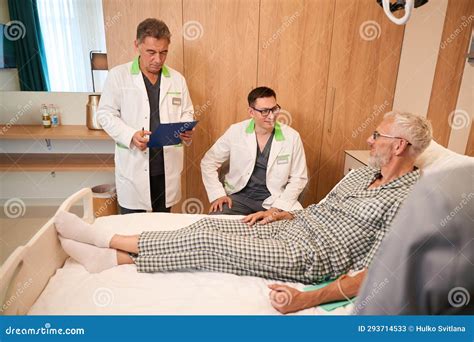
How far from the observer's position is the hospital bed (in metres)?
1.02

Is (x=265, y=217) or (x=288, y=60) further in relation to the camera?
(x=288, y=60)

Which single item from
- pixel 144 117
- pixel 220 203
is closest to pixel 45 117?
pixel 144 117

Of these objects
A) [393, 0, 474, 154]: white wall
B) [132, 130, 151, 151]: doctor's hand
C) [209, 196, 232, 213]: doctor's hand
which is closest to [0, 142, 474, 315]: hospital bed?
[132, 130, 151, 151]: doctor's hand

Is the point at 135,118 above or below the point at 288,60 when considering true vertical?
below

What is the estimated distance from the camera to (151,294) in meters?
1.12

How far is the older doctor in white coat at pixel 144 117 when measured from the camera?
174cm

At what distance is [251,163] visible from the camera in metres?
1.96

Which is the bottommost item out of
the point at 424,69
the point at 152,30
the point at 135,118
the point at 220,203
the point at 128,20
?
the point at 220,203

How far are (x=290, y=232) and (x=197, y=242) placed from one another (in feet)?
1.31

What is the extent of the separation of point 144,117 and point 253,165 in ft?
2.23

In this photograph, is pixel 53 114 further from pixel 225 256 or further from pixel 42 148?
pixel 225 256

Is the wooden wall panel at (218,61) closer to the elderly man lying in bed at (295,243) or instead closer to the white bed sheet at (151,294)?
the elderly man lying in bed at (295,243)

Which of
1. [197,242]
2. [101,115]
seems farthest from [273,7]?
[197,242]

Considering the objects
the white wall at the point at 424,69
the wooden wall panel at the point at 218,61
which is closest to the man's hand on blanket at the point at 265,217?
the wooden wall panel at the point at 218,61
